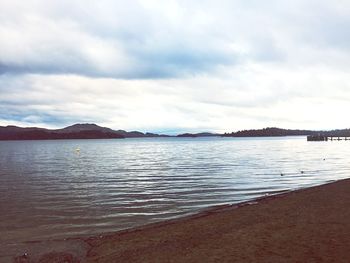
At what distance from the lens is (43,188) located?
34281 millimetres

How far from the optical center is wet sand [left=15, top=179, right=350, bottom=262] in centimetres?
1124

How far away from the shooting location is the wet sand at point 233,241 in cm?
1124

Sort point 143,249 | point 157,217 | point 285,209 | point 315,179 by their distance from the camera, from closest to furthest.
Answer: point 143,249
point 285,209
point 157,217
point 315,179

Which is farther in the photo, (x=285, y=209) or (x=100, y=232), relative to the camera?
(x=285, y=209)

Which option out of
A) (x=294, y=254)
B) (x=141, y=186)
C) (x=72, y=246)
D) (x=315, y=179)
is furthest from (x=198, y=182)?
(x=294, y=254)

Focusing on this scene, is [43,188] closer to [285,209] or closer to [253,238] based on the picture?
[285,209]

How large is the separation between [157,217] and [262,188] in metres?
13.3

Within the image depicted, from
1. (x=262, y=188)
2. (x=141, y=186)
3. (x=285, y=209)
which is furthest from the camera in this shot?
(x=141, y=186)

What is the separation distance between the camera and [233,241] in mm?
12875

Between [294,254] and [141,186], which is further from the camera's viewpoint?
[141,186]

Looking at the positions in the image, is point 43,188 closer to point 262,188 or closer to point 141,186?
point 141,186

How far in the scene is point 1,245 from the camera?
14805 mm

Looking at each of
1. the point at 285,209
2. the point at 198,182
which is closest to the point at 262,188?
the point at 198,182

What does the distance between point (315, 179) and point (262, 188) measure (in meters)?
9.48
